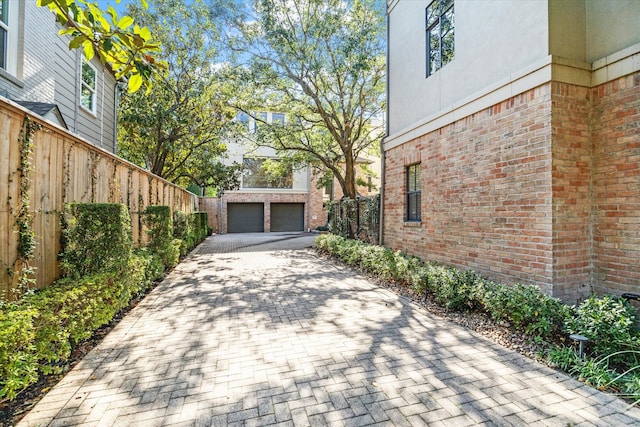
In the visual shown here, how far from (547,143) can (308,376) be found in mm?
4150

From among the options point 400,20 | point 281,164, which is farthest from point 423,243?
point 281,164

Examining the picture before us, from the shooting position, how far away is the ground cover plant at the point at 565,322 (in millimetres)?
2902

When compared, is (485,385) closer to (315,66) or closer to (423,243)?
(423,243)

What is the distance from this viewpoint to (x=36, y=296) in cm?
300

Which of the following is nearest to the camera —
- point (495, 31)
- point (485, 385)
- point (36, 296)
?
point (485, 385)

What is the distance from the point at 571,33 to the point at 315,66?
726 centimetres

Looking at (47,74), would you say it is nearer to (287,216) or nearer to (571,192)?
(571,192)

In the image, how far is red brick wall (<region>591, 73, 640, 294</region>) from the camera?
12.5 feet

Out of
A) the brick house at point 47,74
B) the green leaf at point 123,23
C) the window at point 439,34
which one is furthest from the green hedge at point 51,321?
the window at point 439,34

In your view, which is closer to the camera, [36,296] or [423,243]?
[36,296]

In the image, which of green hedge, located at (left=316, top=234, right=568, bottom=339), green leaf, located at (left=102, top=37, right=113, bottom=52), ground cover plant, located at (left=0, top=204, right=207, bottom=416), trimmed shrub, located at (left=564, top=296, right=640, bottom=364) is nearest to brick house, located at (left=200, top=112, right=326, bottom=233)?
green hedge, located at (left=316, top=234, right=568, bottom=339)

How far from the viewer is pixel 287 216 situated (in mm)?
23109

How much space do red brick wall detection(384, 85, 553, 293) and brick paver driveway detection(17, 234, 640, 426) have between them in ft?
4.85

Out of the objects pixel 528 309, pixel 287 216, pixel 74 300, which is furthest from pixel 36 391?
pixel 287 216
